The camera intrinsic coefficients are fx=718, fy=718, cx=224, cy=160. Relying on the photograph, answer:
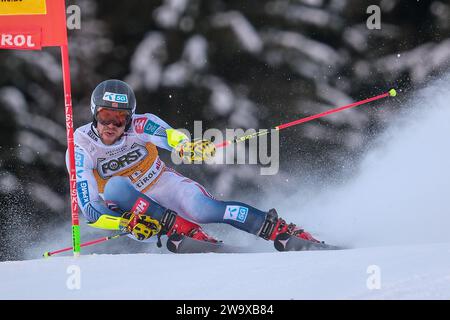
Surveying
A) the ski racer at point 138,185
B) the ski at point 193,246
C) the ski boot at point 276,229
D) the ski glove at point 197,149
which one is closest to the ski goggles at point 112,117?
the ski racer at point 138,185

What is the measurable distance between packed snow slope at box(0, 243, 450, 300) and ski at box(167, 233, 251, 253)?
Answer: 26cm

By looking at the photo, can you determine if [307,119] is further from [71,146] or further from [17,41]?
[17,41]

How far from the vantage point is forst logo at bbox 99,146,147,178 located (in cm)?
560

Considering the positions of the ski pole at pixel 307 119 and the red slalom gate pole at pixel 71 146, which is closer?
the red slalom gate pole at pixel 71 146

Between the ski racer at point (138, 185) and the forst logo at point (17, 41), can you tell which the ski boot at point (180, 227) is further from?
the forst logo at point (17, 41)

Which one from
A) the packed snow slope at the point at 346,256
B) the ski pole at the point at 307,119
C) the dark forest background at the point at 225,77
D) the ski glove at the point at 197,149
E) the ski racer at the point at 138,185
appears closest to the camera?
the packed snow slope at the point at 346,256

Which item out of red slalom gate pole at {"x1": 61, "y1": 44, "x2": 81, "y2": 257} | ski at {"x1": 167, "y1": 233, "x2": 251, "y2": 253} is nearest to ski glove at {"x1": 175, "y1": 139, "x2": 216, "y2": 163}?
ski at {"x1": 167, "y1": 233, "x2": 251, "y2": 253}

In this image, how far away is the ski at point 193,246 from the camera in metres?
5.57

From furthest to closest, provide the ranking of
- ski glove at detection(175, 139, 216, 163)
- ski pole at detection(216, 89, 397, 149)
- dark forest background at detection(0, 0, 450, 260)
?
dark forest background at detection(0, 0, 450, 260) < ski pole at detection(216, 89, 397, 149) < ski glove at detection(175, 139, 216, 163)

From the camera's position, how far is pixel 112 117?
18.4 feet

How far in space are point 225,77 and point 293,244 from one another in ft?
5.41

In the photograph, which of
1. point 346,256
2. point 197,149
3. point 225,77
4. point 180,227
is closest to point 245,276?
point 346,256

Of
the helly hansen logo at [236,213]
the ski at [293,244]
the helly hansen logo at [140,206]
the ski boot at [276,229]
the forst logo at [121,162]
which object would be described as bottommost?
the ski at [293,244]

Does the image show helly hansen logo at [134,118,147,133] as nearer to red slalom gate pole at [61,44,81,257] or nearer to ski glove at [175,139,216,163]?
ski glove at [175,139,216,163]
